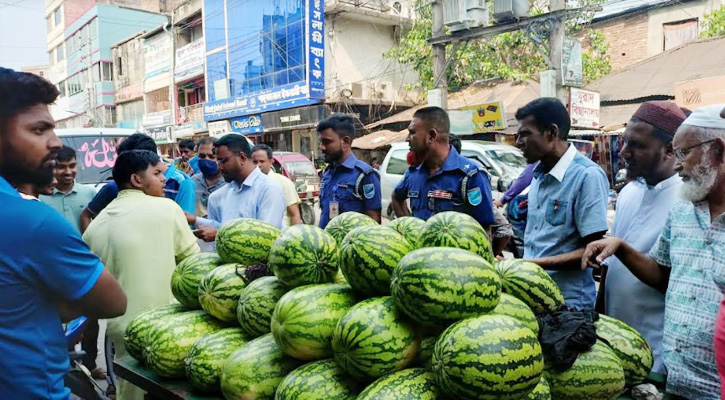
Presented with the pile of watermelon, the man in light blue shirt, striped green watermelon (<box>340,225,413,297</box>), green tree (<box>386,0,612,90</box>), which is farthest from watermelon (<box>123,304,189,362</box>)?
green tree (<box>386,0,612,90</box>)

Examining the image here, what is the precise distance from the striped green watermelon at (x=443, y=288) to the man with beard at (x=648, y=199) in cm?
138

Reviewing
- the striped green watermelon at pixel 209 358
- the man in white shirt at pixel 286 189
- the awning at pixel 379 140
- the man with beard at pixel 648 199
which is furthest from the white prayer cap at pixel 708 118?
the awning at pixel 379 140

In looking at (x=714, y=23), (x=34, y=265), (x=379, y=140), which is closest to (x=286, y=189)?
(x=34, y=265)

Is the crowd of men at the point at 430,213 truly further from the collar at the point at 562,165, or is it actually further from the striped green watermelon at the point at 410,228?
the striped green watermelon at the point at 410,228

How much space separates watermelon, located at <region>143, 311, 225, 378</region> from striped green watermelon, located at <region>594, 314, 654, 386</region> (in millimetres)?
1597

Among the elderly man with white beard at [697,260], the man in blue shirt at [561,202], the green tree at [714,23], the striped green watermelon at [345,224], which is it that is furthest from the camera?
the green tree at [714,23]

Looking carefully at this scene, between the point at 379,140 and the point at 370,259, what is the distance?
16.9 metres

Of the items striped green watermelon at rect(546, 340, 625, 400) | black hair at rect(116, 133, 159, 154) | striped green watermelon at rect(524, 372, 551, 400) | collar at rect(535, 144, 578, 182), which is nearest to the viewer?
striped green watermelon at rect(524, 372, 551, 400)

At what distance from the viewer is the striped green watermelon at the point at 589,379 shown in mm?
1637

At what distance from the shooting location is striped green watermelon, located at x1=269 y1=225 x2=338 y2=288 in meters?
1.97

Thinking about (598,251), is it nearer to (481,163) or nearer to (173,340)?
(173,340)

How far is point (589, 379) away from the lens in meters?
1.63

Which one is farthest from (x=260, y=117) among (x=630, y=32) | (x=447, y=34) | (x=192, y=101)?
(x=630, y=32)

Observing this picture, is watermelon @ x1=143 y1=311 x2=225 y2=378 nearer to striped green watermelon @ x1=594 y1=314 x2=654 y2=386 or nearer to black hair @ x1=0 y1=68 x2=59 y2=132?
black hair @ x1=0 y1=68 x2=59 y2=132
